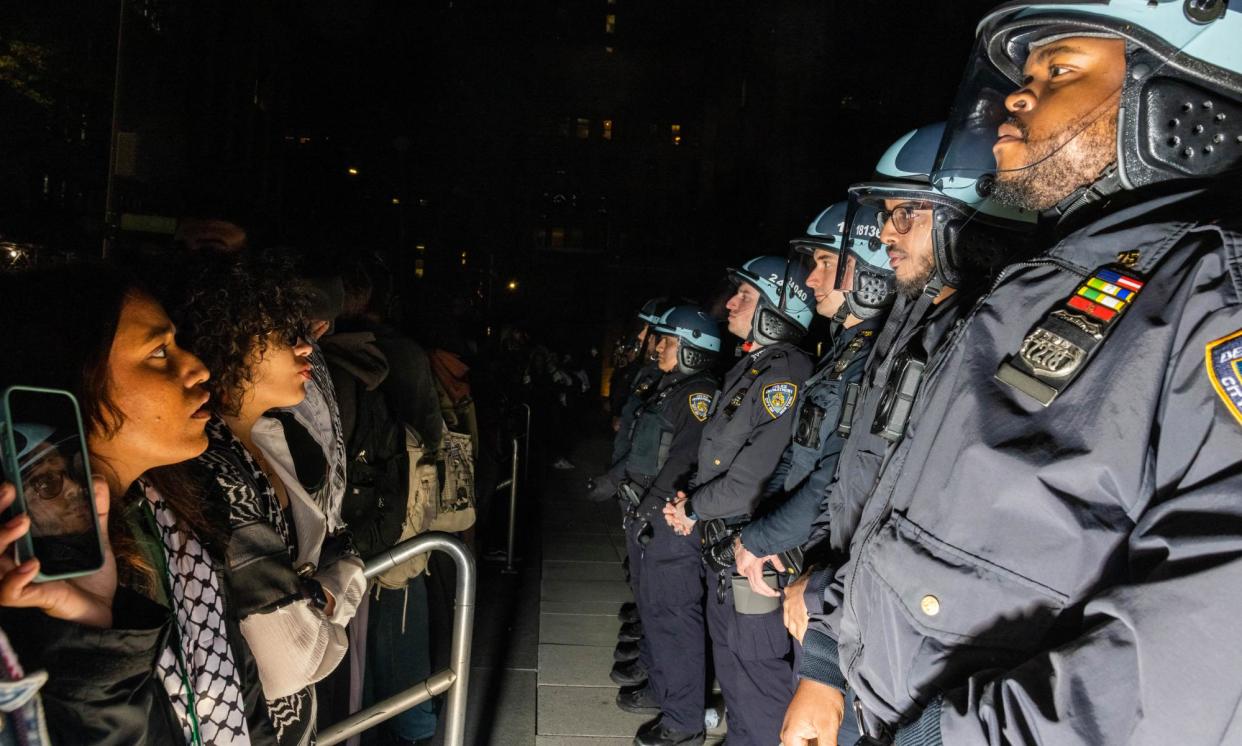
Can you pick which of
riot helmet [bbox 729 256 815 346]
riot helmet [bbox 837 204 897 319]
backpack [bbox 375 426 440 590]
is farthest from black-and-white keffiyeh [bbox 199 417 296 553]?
riot helmet [bbox 729 256 815 346]

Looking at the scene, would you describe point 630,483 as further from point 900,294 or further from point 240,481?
point 240,481

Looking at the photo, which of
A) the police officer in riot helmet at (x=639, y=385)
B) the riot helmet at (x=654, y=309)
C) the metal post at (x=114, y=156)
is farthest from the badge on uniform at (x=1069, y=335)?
the metal post at (x=114, y=156)

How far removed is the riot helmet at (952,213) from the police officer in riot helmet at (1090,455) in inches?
33.2

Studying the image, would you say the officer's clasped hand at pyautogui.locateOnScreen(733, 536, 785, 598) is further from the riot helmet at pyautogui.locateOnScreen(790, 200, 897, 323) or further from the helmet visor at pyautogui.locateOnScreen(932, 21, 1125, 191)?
the helmet visor at pyautogui.locateOnScreen(932, 21, 1125, 191)

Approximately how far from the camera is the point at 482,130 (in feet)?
141

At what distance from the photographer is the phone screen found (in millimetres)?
1100

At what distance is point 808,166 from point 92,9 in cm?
2485

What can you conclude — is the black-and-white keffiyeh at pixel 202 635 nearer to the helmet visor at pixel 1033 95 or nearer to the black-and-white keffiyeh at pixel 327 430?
the black-and-white keffiyeh at pixel 327 430

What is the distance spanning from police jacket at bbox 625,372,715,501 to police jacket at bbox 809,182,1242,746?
331 centimetres

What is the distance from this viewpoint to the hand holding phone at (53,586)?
1.08 metres

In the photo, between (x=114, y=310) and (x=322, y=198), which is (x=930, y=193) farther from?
(x=322, y=198)

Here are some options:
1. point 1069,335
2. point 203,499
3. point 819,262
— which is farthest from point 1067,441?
point 819,262

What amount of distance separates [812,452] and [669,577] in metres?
1.82

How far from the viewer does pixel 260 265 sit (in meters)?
2.52
